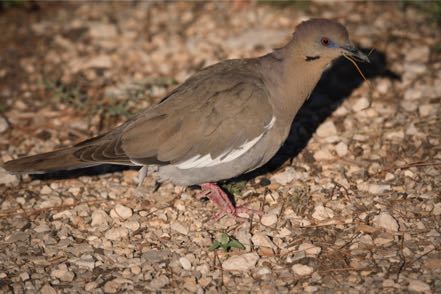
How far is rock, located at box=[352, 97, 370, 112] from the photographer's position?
5.85m

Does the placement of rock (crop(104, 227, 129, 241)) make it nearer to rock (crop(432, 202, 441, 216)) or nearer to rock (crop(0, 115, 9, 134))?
rock (crop(0, 115, 9, 134))

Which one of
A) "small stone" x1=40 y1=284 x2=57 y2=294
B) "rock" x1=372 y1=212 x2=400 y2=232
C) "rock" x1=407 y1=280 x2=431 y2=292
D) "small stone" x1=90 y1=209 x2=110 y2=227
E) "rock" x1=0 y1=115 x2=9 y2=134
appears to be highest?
"rock" x1=407 y1=280 x2=431 y2=292

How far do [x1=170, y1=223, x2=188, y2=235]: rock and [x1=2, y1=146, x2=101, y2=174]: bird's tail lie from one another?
0.75 m

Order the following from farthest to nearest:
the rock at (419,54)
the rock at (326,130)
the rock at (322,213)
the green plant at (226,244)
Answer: the rock at (419,54) → the rock at (326,130) → the rock at (322,213) → the green plant at (226,244)

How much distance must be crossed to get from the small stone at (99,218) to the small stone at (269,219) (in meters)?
1.19

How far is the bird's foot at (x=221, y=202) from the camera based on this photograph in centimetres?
479

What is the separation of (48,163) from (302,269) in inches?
82.5

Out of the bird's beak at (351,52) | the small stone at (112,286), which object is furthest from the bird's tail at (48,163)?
the bird's beak at (351,52)

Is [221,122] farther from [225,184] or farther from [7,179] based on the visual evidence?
[7,179]

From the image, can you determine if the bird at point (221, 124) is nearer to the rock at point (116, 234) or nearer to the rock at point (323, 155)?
the rock at point (116, 234)

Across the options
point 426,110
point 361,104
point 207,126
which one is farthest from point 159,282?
point 426,110

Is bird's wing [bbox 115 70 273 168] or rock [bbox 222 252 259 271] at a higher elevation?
bird's wing [bbox 115 70 273 168]

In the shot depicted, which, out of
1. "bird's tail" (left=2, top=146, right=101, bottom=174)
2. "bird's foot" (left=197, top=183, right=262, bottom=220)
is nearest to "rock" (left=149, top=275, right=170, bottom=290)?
"bird's foot" (left=197, top=183, right=262, bottom=220)

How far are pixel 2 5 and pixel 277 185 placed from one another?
433 centimetres
